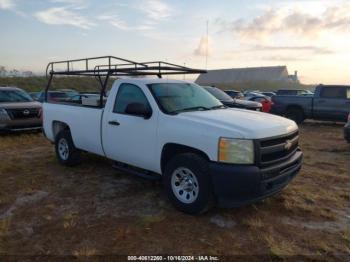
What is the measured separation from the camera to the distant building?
8700 centimetres

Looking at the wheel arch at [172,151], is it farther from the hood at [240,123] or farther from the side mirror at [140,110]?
the side mirror at [140,110]

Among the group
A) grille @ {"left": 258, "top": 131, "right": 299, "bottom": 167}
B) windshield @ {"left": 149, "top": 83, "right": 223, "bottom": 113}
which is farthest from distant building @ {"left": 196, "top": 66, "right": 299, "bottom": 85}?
grille @ {"left": 258, "top": 131, "right": 299, "bottom": 167}

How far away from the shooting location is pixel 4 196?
5.71m

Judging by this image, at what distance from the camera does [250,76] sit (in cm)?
8906

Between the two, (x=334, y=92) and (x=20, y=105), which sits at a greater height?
(x=334, y=92)

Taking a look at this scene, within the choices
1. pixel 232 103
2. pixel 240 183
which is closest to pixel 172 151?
pixel 240 183

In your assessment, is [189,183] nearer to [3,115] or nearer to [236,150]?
[236,150]

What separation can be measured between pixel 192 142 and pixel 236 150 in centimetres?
60

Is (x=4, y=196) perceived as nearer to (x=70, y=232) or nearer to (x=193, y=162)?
(x=70, y=232)

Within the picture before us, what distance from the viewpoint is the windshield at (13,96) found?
38.7ft

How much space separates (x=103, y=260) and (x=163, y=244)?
695mm

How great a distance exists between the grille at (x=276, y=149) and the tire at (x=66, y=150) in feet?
13.5

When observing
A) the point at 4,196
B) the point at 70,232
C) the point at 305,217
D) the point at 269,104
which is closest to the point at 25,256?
the point at 70,232

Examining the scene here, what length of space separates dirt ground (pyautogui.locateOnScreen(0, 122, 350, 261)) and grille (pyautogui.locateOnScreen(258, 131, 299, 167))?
741 millimetres
